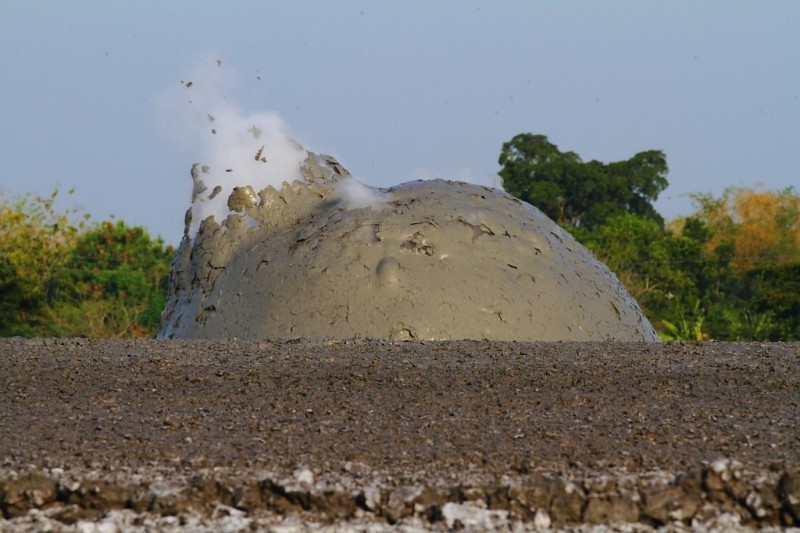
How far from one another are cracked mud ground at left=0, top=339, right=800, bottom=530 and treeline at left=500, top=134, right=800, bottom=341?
26.6 m

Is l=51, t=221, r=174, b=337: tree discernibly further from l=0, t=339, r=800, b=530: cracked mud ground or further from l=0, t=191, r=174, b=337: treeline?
l=0, t=339, r=800, b=530: cracked mud ground

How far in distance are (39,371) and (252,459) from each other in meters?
2.99

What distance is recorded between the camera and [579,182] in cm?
5203

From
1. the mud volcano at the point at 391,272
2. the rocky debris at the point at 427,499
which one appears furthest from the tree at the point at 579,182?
the rocky debris at the point at 427,499

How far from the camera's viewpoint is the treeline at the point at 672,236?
35.0 metres

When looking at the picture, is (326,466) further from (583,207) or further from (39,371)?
(583,207)

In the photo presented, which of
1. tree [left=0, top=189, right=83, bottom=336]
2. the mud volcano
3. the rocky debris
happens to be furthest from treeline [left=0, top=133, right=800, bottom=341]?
the rocky debris

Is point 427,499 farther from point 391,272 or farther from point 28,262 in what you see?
point 28,262

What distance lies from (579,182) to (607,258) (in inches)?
511

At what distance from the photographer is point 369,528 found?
4.05 metres

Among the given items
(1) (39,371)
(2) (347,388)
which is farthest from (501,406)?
(1) (39,371)

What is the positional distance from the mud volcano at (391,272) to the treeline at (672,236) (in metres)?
24.4

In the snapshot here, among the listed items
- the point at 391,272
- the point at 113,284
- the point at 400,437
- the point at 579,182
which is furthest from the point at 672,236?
the point at 400,437

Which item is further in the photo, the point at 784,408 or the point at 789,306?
the point at 789,306
